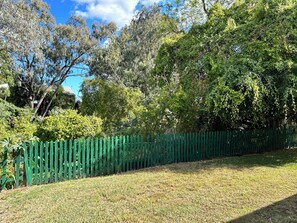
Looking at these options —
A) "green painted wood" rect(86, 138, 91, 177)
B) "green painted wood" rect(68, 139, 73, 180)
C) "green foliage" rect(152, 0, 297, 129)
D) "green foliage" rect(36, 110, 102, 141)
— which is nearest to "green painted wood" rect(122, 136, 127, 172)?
"green painted wood" rect(86, 138, 91, 177)

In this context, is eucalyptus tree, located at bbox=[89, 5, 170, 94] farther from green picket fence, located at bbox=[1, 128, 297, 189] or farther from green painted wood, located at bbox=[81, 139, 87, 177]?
green painted wood, located at bbox=[81, 139, 87, 177]

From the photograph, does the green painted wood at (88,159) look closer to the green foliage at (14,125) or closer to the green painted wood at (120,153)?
the green painted wood at (120,153)

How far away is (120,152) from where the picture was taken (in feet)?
24.1

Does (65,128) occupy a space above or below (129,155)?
above

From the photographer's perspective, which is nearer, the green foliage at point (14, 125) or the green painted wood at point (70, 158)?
the green painted wood at point (70, 158)

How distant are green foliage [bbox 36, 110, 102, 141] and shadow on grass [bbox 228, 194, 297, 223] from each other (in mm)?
5198

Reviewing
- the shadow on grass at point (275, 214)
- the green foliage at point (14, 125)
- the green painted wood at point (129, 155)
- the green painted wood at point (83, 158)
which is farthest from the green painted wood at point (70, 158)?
the shadow on grass at point (275, 214)

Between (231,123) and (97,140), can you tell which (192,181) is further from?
(231,123)

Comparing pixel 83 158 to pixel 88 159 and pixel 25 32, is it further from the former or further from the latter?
pixel 25 32

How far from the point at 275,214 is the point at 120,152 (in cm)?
438

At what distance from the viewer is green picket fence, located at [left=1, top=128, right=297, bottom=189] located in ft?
19.2

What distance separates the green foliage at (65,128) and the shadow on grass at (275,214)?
5198 millimetres

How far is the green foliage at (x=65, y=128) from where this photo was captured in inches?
288

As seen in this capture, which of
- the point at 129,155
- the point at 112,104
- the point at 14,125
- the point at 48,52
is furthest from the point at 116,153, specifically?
the point at 48,52
